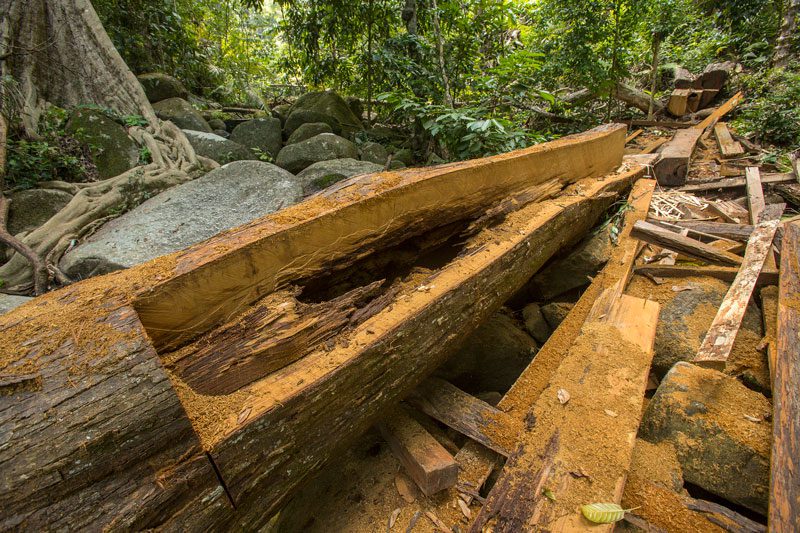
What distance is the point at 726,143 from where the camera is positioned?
5.06 m

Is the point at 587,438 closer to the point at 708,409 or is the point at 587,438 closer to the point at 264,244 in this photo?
the point at 708,409

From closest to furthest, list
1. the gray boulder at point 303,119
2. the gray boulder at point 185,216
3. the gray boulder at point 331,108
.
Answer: the gray boulder at point 185,216 < the gray boulder at point 303,119 < the gray boulder at point 331,108

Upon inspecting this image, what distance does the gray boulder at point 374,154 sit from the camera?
18.7 ft

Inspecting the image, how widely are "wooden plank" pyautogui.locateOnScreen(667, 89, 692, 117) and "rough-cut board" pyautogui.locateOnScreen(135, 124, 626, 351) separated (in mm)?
6537

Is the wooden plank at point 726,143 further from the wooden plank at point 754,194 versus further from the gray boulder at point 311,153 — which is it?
the gray boulder at point 311,153

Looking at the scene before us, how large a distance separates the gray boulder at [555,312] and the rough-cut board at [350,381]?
0.71 m

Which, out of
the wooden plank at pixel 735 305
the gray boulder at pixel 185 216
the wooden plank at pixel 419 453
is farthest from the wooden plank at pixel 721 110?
the wooden plank at pixel 419 453

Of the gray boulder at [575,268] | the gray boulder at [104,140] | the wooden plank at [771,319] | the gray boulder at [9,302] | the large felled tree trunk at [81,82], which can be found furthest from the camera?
the gray boulder at [104,140]

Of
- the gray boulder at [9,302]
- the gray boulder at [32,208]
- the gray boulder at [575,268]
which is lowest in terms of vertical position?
the gray boulder at [575,268]

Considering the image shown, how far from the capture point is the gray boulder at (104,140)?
404cm

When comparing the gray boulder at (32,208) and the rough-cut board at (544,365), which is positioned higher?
the gray boulder at (32,208)

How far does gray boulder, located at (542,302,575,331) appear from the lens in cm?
240

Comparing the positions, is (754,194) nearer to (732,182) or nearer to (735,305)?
(732,182)

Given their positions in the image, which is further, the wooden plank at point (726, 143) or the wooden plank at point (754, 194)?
the wooden plank at point (726, 143)
